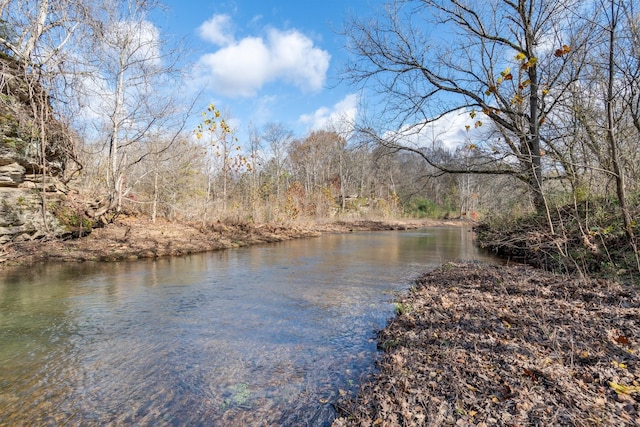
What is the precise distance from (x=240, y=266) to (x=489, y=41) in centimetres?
943

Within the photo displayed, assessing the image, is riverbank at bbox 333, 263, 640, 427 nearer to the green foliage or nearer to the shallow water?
the shallow water

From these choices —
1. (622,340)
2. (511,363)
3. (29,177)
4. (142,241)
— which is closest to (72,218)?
(29,177)

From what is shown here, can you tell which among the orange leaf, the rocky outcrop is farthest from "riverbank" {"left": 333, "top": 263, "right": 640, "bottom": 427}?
the rocky outcrop

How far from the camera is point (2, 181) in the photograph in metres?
9.40

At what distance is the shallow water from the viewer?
294 cm

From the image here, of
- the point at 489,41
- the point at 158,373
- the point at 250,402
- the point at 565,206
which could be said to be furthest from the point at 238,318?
the point at 489,41

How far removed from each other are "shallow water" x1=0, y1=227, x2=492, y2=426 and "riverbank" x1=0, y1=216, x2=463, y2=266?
4.97 ft

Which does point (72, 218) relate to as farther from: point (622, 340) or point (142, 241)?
point (622, 340)

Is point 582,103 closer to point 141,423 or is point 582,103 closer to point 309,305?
point 309,305

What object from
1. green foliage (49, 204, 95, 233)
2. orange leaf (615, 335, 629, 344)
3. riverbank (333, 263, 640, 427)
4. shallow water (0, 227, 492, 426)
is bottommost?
shallow water (0, 227, 492, 426)

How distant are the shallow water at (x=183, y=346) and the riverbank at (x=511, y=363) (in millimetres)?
476

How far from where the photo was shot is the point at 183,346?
4.24m

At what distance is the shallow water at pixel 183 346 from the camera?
294 cm

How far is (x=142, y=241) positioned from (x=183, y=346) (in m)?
9.54
